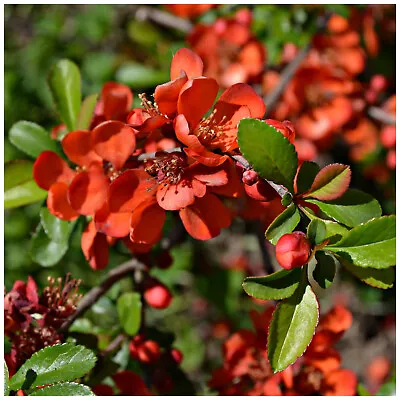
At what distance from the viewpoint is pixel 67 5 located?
8.14ft

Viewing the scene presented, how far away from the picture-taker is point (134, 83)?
Result: 78.4 inches

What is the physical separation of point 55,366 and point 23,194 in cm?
39

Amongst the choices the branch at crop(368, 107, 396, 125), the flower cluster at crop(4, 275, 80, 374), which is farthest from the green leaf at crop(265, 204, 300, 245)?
the branch at crop(368, 107, 396, 125)

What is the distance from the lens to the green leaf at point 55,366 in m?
0.90

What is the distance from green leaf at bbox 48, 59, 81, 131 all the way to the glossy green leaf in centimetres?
16

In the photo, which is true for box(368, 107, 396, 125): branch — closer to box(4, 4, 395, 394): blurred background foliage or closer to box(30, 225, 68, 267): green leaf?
box(4, 4, 395, 394): blurred background foliage

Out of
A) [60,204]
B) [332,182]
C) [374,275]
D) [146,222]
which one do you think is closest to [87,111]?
[60,204]

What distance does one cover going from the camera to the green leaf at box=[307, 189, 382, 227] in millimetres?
895

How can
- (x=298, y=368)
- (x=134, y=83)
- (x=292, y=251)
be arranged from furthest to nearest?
1. (x=134, y=83)
2. (x=298, y=368)
3. (x=292, y=251)

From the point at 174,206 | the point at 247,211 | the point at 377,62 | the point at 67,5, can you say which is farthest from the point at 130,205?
the point at 67,5

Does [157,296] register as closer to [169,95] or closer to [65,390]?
[65,390]

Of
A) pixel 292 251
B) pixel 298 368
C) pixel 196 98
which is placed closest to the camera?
pixel 292 251

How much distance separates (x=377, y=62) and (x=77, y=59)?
1163 millimetres

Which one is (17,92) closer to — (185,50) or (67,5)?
(67,5)
